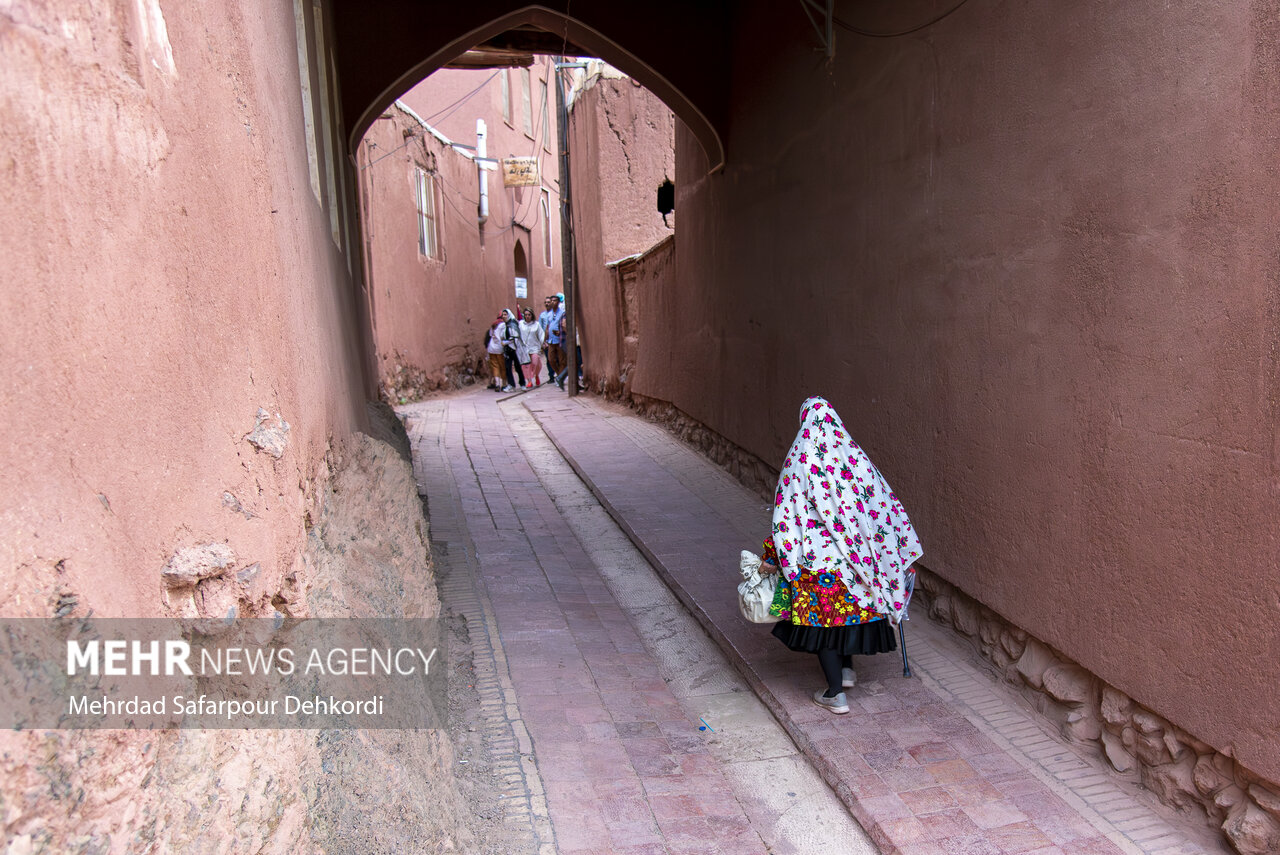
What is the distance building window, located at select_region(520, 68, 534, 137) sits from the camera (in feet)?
88.7

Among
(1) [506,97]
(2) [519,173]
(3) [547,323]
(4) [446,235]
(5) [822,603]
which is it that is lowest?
(5) [822,603]

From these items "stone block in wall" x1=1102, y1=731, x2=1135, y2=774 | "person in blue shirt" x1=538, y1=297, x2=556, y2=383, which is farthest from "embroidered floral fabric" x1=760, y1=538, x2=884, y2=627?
"person in blue shirt" x1=538, y1=297, x2=556, y2=383

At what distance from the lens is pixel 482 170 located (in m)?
22.7

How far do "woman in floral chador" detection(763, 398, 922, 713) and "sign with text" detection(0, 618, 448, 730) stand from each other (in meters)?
1.65

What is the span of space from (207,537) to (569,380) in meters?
14.8

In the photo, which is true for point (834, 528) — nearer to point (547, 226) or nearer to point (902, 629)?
point (902, 629)

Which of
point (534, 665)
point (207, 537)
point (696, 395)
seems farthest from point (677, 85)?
point (207, 537)

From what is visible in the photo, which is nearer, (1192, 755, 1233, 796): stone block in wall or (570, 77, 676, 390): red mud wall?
(1192, 755, 1233, 796): stone block in wall

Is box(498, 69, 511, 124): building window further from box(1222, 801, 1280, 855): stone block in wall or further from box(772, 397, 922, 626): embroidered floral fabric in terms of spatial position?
box(1222, 801, 1280, 855): stone block in wall

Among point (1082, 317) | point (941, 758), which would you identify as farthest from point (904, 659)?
point (1082, 317)

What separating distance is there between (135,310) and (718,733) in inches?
123

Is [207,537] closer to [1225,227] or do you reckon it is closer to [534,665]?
[534,665]

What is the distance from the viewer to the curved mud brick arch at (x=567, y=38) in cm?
814

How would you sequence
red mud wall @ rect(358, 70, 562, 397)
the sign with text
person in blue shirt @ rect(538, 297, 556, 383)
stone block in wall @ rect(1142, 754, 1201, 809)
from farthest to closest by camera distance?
person in blue shirt @ rect(538, 297, 556, 383), red mud wall @ rect(358, 70, 562, 397), stone block in wall @ rect(1142, 754, 1201, 809), the sign with text
